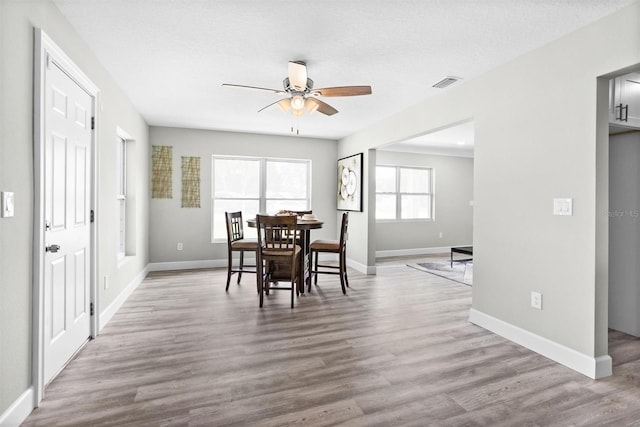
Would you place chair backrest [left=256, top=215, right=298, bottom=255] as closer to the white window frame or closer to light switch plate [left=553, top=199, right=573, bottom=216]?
light switch plate [left=553, top=199, right=573, bottom=216]

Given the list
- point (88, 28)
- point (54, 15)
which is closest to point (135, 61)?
point (88, 28)

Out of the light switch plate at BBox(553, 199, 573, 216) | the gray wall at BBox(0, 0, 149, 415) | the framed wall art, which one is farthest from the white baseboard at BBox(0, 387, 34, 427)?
the framed wall art

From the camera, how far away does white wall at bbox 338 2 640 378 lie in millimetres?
2318

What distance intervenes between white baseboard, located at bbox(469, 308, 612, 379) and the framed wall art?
2.90m

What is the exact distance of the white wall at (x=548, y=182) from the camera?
7.61 ft

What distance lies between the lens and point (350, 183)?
6.04 metres

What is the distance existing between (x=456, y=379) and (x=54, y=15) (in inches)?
136

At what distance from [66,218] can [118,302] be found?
5.26ft

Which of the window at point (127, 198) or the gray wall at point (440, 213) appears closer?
the window at point (127, 198)

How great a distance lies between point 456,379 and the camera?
2268mm

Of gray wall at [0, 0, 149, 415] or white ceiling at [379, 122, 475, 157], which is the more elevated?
white ceiling at [379, 122, 475, 157]

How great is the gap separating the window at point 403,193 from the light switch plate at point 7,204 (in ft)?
21.1

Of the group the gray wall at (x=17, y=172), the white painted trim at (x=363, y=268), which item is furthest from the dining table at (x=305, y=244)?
the gray wall at (x=17, y=172)

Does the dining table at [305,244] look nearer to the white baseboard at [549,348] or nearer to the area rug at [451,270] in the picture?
the white baseboard at [549,348]
